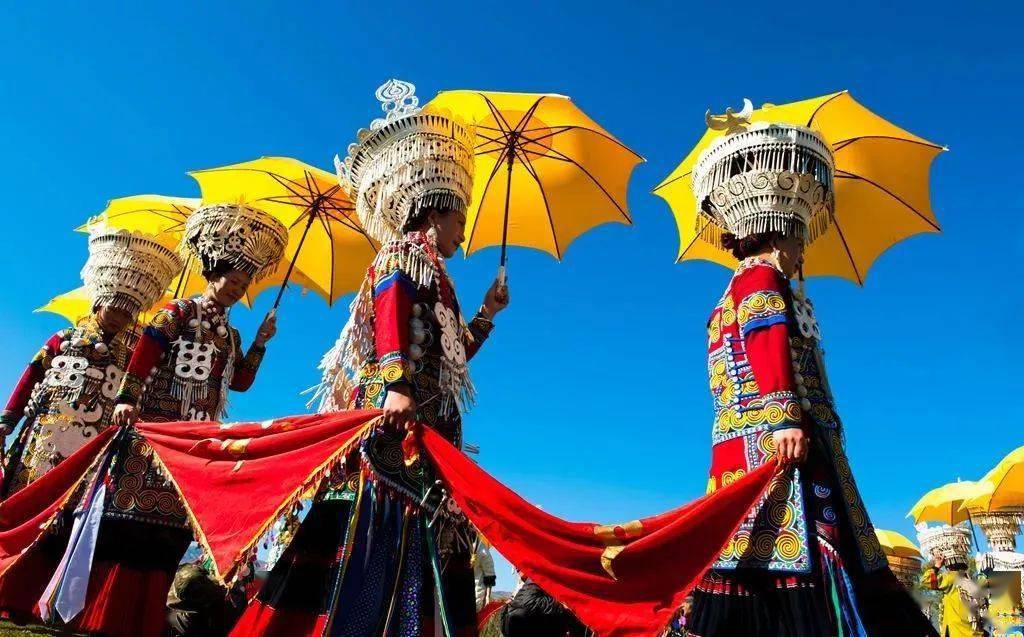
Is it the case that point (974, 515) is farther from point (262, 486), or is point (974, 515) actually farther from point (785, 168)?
point (262, 486)

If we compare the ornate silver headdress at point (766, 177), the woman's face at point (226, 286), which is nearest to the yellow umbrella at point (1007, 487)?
the ornate silver headdress at point (766, 177)

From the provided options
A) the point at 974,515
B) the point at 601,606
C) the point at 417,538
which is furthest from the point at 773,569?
the point at 974,515

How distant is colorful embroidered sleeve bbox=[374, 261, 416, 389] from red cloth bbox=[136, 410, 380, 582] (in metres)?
0.23

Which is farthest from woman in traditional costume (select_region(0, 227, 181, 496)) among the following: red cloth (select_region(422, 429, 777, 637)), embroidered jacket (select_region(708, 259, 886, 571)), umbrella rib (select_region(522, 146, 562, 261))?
A: embroidered jacket (select_region(708, 259, 886, 571))

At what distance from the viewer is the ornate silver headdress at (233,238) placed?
5.61 meters

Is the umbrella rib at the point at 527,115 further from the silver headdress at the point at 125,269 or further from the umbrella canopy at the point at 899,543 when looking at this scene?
the umbrella canopy at the point at 899,543

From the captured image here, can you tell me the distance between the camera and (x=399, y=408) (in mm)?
3543

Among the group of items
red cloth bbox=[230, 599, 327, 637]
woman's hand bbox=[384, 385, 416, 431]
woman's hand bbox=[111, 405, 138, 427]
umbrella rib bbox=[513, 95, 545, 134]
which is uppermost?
umbrella rib bbox=[513, 95, 545, 134]

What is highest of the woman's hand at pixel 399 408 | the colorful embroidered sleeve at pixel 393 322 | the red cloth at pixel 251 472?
the colorful embroidered sleeve at pixel 393 322

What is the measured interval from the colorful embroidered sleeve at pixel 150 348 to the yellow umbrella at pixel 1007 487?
517 inches

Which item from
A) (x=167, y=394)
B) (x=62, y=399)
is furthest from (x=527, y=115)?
(x=62, y=399)

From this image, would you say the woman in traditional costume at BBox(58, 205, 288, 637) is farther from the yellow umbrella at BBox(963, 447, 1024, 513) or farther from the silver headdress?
the yellow umbrella at BBox(963, 447, 1024, 513)

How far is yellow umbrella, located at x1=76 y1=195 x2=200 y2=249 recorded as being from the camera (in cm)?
707

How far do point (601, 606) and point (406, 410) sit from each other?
1214mm
